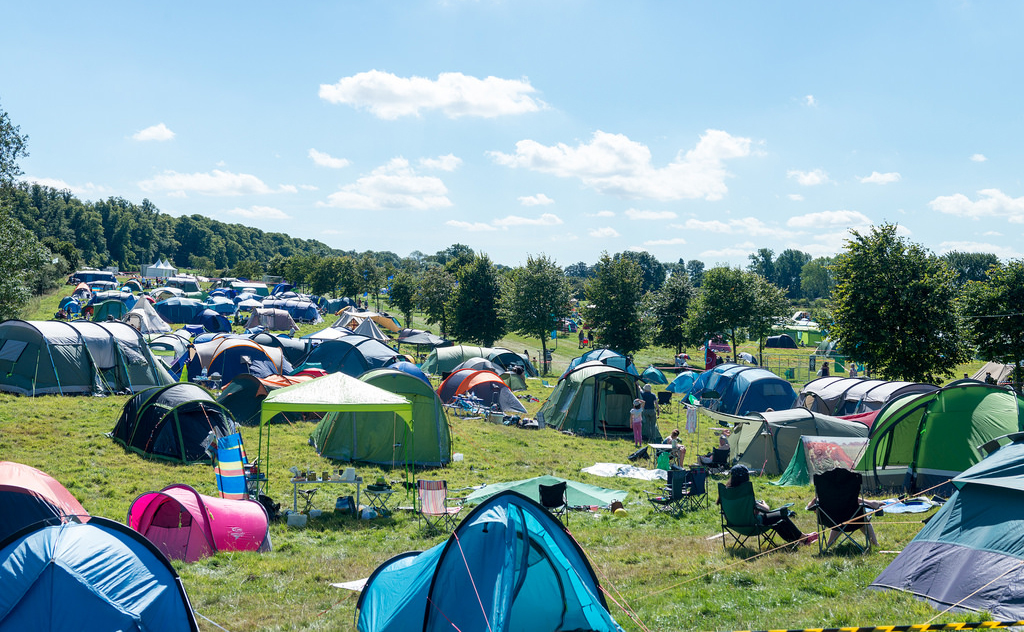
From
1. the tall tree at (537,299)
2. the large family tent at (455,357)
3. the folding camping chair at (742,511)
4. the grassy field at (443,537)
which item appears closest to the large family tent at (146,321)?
the large family tent at (455,357)

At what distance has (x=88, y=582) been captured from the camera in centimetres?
588

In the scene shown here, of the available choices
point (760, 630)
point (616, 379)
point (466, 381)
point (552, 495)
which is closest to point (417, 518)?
point (552, 495)

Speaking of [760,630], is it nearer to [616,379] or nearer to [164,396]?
[164,396]

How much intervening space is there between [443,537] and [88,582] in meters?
5.71

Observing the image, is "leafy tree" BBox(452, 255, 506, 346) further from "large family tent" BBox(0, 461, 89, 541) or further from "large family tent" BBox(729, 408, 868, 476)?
"large family tent" BBox(0, 461, 89, 541)

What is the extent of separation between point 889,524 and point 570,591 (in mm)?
6312

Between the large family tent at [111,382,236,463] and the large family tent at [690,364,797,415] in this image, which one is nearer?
the large family tent at [111,382,236,463]

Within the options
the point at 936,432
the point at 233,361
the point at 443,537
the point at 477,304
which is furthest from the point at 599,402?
the point at 477,304

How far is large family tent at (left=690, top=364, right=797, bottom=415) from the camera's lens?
2425cm

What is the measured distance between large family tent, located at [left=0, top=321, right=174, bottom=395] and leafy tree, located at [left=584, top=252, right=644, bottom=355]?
23.9 meters

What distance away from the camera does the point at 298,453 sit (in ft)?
51.6

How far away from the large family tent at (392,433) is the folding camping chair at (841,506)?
879cm

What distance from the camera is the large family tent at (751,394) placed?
24250 millimetres

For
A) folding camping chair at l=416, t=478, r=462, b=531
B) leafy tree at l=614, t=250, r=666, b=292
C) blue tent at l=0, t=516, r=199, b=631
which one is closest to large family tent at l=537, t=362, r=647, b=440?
folding camping chair at l=416, t=478, r=462, b=531
